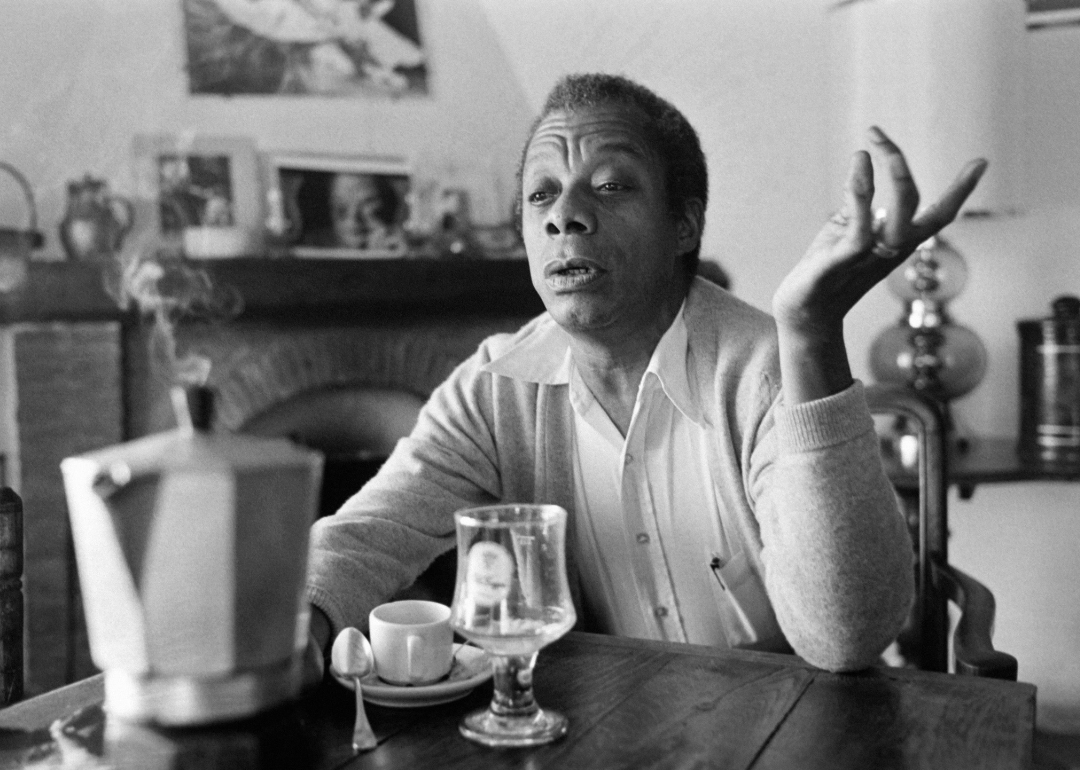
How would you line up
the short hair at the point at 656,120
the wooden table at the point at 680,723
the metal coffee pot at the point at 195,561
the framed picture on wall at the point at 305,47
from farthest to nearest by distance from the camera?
the framed picture on wall at the point at 305,47 → the short hair at the point at 656,120 → the wooden table at the point at 680,723 → the metal coffee pot at the point at 195,561

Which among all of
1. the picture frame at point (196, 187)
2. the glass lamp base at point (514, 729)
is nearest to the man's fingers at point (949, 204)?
the glass lamp base at point (514, 729)

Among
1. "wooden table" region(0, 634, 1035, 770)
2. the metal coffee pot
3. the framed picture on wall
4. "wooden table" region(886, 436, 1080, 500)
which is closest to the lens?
the metal coffee pot

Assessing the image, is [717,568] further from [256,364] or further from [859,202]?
[256,364]

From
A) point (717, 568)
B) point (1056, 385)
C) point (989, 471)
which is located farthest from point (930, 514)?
point (1056, 385)

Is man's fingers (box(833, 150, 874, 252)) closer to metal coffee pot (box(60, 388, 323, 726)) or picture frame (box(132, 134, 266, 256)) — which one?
metal coffee pot (box(60, 388, 323, 726))

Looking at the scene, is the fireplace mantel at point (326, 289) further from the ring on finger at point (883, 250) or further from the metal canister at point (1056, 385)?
the ring on finger at point (883, 250)

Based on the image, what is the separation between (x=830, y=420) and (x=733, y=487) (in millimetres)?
326

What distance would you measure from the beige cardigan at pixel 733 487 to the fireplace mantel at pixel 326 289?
115cm

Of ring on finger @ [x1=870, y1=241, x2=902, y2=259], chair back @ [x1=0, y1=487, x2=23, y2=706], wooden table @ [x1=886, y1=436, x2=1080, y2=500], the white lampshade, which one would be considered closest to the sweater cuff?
ring on finger @ [x1=870, y1=241, x2=902, y2=259]

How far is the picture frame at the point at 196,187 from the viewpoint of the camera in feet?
8.31

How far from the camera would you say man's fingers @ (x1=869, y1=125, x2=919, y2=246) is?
2.63 ft

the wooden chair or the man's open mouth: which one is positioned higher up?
the man's open mouth

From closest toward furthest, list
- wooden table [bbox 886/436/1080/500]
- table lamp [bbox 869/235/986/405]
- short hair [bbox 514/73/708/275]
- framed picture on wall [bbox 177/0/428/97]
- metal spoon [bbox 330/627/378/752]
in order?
1. metal spoon [bbox 330/627/378/752]
2. short hair [bbox 514/73/708/275]
3. wooden table [bbox 886/436/1080/500]
4. table lamp [bbox 869/235/986/405]
5. framed picture on wall [bbox 177/0/428/97]

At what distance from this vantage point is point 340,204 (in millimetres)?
2674
